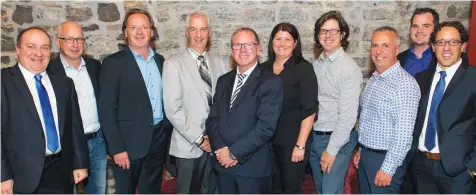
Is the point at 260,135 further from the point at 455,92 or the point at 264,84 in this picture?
the point at 455,92

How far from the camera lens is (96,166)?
11.0ft

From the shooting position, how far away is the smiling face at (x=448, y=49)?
279 centimetres

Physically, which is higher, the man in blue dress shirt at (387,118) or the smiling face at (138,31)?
the smiling face at (138,31)

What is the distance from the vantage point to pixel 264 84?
9.55 feet

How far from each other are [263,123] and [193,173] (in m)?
0.76

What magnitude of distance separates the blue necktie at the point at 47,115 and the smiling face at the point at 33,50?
0.24ft

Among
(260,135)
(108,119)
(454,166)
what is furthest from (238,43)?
(454,166)

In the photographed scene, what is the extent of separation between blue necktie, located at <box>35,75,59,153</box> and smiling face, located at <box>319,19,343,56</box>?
189 centimetres

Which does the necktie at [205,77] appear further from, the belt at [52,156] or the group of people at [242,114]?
the belt at [52,156]

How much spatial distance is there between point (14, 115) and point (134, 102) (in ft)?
2.60

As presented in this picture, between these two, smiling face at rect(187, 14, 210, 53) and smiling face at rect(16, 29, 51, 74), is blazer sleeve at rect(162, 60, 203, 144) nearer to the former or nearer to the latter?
smiling face at rect(187, 14, 210, 53)

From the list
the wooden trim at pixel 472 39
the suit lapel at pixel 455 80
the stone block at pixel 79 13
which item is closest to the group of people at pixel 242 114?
the suit lapel at pixel 455 80

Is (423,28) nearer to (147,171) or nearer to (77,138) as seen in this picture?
(147,171)

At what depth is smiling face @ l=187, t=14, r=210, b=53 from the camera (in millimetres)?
3236
